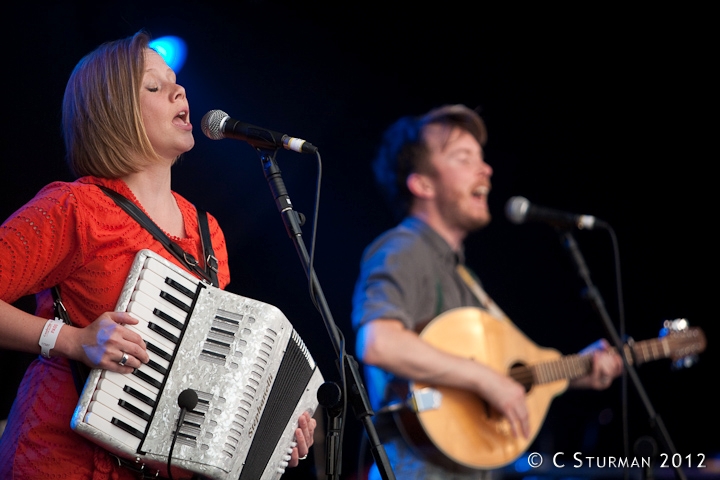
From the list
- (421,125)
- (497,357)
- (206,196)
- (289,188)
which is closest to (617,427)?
(497,357)

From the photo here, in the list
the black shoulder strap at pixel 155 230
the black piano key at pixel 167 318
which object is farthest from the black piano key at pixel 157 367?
the black shoulder strap at pixel 155 230

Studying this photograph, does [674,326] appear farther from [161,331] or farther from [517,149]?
[161,331]

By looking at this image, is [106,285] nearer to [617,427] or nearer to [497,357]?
[497,357]

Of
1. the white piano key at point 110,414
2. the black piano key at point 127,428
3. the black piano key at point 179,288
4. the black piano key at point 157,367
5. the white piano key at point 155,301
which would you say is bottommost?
the black piano key at point 127,428

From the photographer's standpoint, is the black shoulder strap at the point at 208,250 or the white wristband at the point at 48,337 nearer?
the white wristband at the point at 48,337

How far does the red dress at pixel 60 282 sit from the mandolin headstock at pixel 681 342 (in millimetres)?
2859

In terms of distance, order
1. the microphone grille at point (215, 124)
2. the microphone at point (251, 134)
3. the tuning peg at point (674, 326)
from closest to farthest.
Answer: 1. the microphone at point (251, 134)
2. the microphone grille at point (215, 124)
3. the tuning peg at point (674, 326)

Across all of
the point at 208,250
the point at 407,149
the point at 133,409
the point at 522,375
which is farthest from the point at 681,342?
the point at 133,409

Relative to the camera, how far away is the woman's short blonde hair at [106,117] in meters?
2.06

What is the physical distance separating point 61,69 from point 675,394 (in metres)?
3.97

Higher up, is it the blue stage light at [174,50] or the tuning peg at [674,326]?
the blue stage light at [174,50]

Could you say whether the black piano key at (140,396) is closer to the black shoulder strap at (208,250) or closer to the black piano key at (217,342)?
the black piano key at (217,342)

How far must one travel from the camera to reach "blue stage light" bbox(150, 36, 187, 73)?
11.3 feet

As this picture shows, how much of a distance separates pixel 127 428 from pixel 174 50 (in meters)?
2.36
